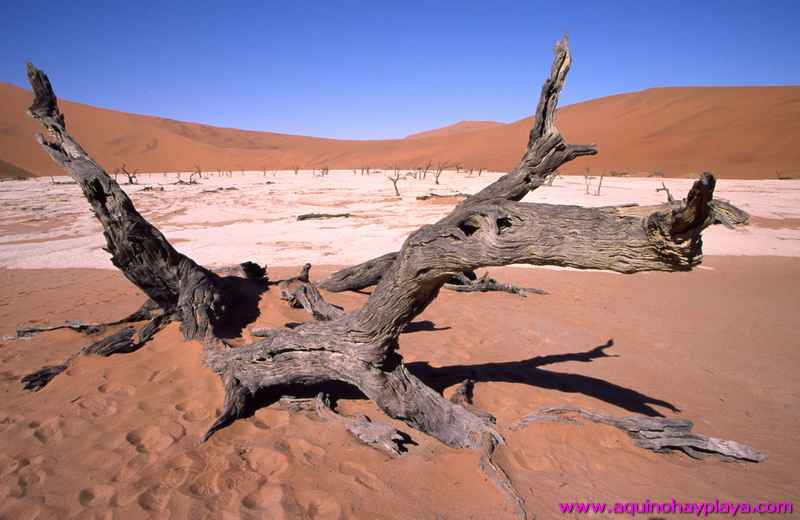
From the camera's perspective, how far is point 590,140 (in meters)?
50.4

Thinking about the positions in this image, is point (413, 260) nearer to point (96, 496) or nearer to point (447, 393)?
point (447, 393)

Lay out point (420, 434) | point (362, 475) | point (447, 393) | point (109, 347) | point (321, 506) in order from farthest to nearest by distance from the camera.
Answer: point (109, 347) < point (447, 393) < point (420, 434) < point (362, 475) < point (321, 506)

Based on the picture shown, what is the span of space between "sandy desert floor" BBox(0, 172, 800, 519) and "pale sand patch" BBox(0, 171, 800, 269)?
1930mm

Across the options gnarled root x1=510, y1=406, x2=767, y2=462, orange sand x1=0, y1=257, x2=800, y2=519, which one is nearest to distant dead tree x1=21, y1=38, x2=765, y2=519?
gnarled root x1=510, y1=406, x2=767, y2=462

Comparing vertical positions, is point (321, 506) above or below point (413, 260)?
below

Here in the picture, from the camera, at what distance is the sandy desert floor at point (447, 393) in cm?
251

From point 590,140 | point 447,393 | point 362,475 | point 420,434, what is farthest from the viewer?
point 590,140

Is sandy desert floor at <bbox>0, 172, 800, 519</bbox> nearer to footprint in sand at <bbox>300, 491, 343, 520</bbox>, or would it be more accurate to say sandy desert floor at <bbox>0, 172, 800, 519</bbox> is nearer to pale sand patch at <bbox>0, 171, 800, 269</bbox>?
footprint in sand at <bbox>300, 491, 343, 520</bbox>

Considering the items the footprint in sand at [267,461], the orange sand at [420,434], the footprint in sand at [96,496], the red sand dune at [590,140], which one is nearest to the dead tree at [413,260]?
the orange sand at [420,434]

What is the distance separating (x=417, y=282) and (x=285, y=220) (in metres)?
13.5

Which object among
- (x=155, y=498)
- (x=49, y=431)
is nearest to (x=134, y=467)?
(x=155, y=498)

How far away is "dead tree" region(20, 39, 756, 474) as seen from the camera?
192 cm

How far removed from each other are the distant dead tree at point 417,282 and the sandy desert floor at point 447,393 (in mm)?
136

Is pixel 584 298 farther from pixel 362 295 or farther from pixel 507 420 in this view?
pixel 507 420
